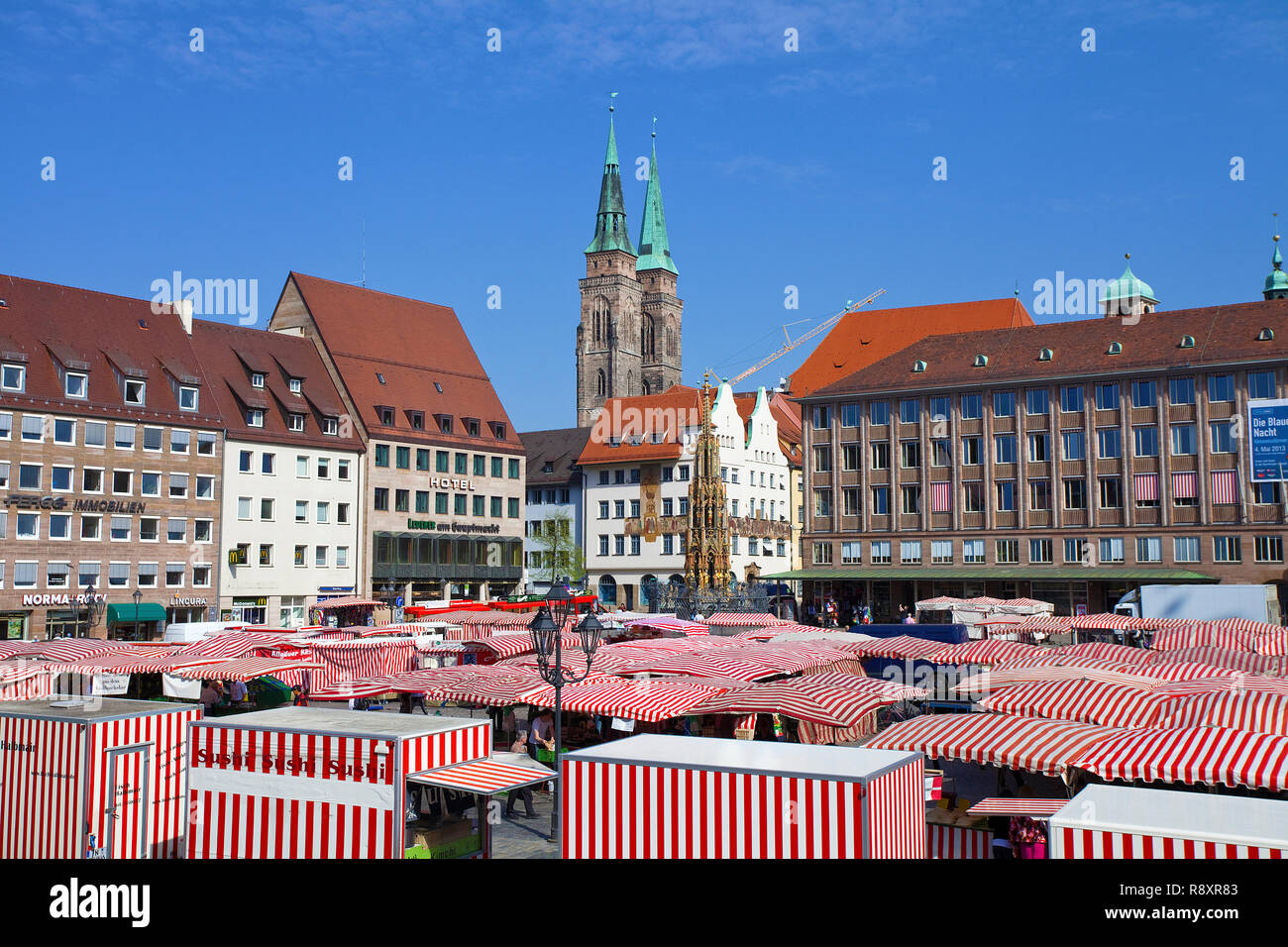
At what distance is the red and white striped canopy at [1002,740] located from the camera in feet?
43.3

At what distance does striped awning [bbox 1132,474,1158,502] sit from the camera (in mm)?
62719

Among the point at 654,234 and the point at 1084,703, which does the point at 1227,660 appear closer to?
the point at 1084,703

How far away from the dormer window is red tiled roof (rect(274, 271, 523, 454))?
57.7 ft

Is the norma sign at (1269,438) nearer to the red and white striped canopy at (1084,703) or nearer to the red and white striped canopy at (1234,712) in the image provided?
the red and white striped canopy at (1084,703)

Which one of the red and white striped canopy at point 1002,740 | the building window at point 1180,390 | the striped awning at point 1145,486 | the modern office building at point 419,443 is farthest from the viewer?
the modern office building at point 419,443

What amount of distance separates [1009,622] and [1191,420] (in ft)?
94.7

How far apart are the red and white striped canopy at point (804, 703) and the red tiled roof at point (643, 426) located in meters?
59.7

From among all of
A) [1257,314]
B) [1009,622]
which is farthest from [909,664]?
[1257,314]

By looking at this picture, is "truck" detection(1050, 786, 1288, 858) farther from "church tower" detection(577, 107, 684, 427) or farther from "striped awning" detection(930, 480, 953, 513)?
"church tower" detection(577, 107, 684, 427)

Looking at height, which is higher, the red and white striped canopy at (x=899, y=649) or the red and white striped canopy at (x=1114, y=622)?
the red and white striped canopy at (x=1114, y=622)

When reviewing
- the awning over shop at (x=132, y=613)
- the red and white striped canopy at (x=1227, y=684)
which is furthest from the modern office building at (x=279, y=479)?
the red and white striped canopy at (x=1227, y=684)

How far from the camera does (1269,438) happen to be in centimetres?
Answer: 5197

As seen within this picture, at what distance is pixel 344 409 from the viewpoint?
217 ft
